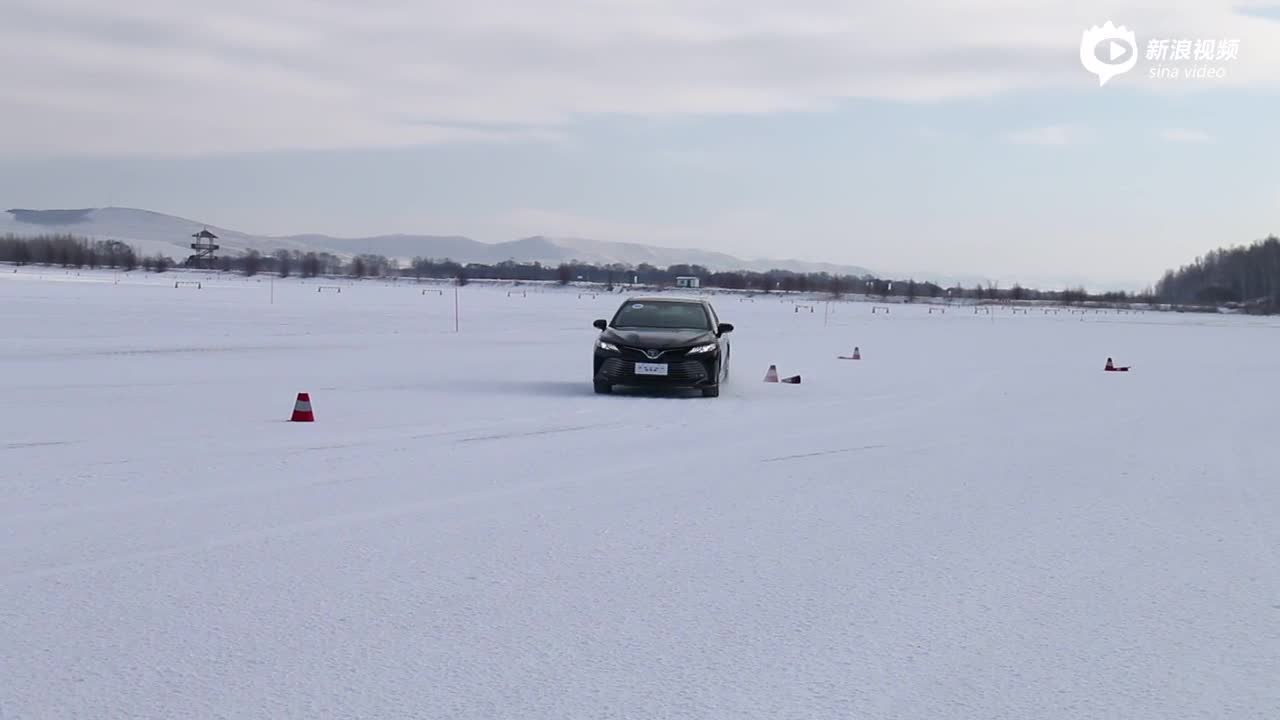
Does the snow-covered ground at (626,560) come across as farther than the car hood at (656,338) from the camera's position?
No

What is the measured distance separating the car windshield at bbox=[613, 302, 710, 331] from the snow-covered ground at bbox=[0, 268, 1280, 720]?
8.89 feet

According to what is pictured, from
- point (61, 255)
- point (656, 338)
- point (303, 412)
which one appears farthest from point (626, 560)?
point (61, 255)

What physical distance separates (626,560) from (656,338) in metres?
11.0

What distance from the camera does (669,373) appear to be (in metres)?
17.6

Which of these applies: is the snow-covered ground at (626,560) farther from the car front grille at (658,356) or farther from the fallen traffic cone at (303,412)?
the car front grille at (658,356)

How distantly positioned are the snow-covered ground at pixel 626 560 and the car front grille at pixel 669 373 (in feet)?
3.04

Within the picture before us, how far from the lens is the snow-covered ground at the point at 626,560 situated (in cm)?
478

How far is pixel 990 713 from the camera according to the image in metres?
4.54

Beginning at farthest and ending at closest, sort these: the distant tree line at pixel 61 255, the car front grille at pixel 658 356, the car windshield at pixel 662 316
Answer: the distant tree line at pixel 61 255 < the car windshield at pixel 662 316 < the car front grille at pixel 658 356

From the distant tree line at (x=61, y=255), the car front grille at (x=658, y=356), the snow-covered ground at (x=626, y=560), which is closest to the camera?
the snow-covered ground at (x=626, y=560)

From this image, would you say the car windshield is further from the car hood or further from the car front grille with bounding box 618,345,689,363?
the car front grille with bounding box 618,345,689,363

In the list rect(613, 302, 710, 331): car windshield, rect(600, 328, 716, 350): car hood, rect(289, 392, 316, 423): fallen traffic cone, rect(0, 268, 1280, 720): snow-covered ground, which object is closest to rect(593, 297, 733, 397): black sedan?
rect(600, 328, 716, 350): car hood

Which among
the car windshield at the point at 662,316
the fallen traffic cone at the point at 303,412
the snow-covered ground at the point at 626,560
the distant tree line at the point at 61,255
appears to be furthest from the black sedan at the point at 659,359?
the distant tree line at the point at 61,255

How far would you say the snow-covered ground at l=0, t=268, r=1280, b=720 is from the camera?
15.7 feet
